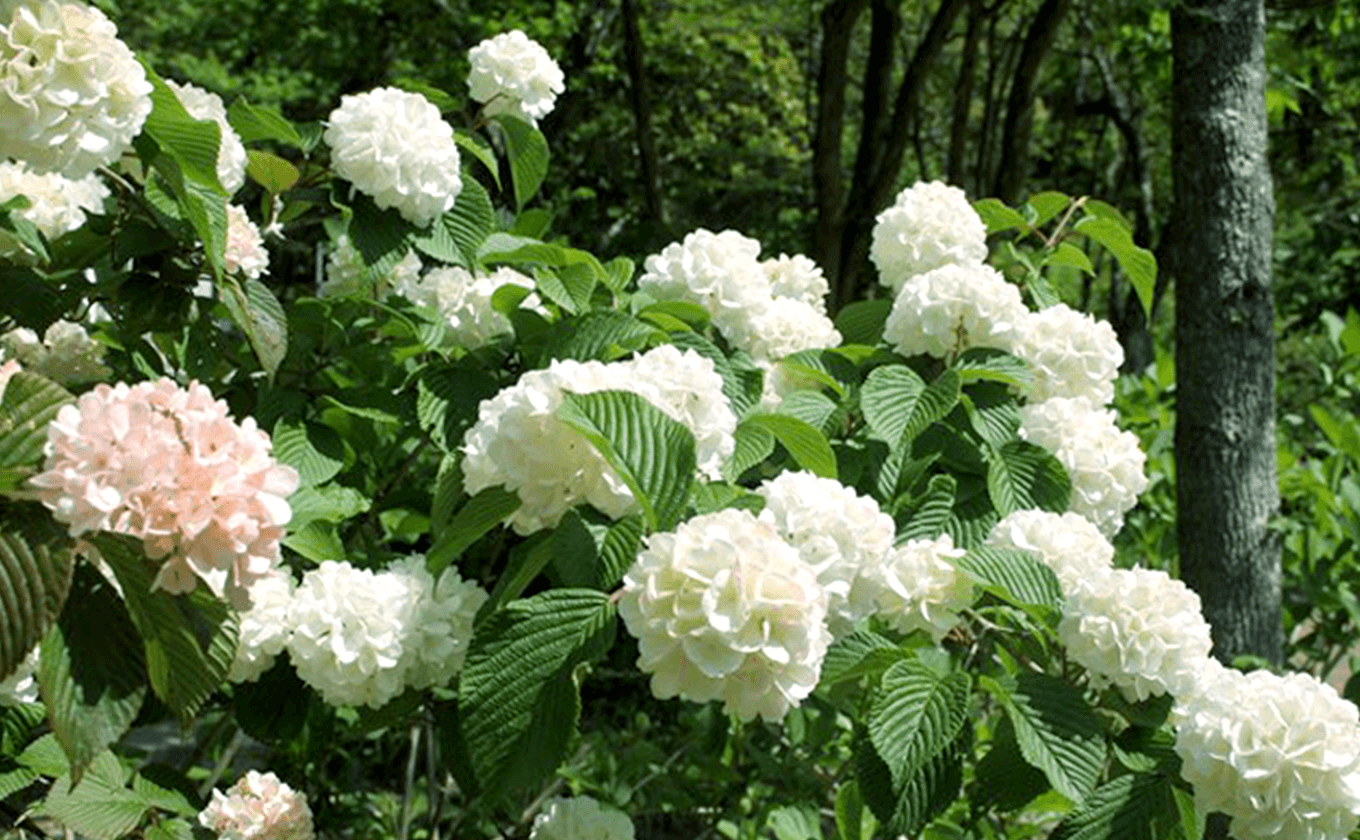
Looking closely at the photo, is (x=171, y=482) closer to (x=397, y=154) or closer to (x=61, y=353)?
(x=397, y=154)

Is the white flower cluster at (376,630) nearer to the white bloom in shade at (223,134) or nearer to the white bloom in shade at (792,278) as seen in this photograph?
the white bloom in shade at (223,134)

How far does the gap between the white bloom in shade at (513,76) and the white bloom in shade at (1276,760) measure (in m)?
1.52

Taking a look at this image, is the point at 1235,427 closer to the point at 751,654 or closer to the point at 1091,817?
the point at 1091,817

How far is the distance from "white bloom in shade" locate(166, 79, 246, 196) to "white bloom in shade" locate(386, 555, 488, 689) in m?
0.65

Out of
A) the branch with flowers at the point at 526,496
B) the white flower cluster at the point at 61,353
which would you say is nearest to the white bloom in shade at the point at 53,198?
the branch with flowers at the point at 526,496

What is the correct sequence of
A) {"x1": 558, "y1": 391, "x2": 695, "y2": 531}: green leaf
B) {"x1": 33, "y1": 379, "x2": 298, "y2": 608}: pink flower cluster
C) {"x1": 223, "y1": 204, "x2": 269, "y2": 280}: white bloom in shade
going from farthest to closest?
{"x1": 223, "y1": 204, "x2": 269, "y2": 280}: white bloom in shade, {"x1": 558, "y1": 391, "x2": 695, "y2": 531}: green leaf, {"x1": 33, "y1": 379, "x2": 298, "y2": 608}: pink flower cluster

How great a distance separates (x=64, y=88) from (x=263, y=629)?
71 cm

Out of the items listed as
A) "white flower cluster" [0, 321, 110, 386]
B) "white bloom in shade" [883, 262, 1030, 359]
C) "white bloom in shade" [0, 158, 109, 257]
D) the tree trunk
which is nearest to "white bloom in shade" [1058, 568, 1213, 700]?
"white bloom in shade" [883, 262, 1030, 359]

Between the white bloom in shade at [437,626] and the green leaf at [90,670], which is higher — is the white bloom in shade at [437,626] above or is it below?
below

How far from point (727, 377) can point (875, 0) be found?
5.32m

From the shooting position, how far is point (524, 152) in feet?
8.58

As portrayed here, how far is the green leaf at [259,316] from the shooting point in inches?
77.1

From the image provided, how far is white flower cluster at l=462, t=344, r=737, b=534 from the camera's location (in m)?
1.46

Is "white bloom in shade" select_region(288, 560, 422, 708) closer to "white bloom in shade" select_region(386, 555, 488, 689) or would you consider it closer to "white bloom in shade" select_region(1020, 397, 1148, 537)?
"white bloom in shade" select_region(386, 555, 488, 689)
